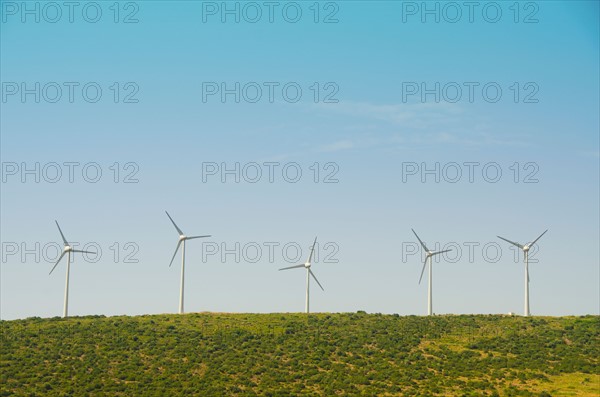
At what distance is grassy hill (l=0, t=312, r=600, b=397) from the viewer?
372ft

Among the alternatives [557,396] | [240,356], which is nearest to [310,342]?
[240,356]

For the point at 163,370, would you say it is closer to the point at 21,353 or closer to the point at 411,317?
the point at 21,353

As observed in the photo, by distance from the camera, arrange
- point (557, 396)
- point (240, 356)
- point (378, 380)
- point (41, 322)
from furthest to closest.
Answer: point (41, 322)
point (240, 356)
point (378, 380)
point (557, 396)

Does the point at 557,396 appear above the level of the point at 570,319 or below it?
below

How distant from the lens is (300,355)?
12675 centimetres

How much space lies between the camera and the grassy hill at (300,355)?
113 metres

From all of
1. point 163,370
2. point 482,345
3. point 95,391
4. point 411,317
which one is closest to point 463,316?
point 411,317

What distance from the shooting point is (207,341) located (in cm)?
13362

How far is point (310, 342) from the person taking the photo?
133375mm

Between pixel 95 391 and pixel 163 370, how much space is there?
38.5 ft

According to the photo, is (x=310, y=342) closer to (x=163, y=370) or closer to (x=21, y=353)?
(x=163, y=370)

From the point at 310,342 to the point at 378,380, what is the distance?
18282 millimetres

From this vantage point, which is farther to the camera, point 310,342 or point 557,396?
point 310,342

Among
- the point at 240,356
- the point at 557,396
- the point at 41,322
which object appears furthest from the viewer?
the point at 41,322
